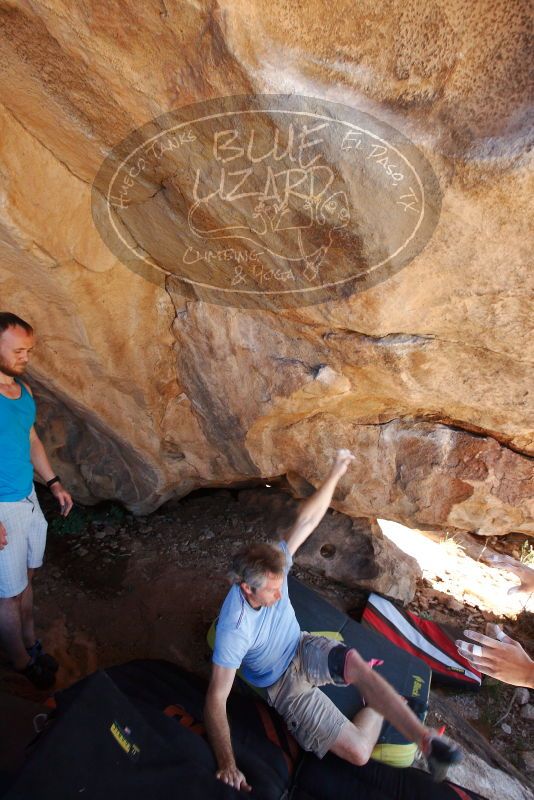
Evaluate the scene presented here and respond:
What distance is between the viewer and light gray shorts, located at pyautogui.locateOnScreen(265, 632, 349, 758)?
2479mm

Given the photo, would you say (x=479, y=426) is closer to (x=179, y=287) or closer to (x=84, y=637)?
(x=179, y=287)

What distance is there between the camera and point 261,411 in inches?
126

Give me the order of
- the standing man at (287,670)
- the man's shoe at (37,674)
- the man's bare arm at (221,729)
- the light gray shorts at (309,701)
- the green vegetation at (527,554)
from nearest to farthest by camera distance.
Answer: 1. the man's bare arm at (221,729)
2. the standing man at (287,670)
3. the light gray shorts at (309,701)
4. the man's shoe at (37,674)
5. the green vegetation at (527,554)

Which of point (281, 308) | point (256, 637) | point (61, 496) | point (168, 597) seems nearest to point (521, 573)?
point (256, 637)

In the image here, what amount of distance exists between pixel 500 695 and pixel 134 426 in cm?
330

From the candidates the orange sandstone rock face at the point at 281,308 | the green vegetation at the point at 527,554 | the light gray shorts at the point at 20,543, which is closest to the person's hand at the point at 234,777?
the light gray shorts at the point at 20,543

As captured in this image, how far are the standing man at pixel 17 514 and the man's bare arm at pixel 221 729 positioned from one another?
1.19m

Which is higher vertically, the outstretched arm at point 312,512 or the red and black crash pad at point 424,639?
Result: the outstretched arm at point 312,512

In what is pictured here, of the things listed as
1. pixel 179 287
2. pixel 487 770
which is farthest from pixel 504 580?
pixel 179 287

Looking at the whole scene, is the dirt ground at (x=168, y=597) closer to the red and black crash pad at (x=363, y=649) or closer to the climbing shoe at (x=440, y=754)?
the red and black crash pad at (x=363, y=649)

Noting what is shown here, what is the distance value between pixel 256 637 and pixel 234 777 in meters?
0.53

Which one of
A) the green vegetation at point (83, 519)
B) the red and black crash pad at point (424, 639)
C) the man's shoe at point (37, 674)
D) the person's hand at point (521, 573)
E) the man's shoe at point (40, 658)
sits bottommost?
the red and black crash pad at point (424, 639)

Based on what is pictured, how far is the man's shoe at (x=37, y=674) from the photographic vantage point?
2.85 meters

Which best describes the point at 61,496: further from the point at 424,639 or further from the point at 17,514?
the point at 424,639
